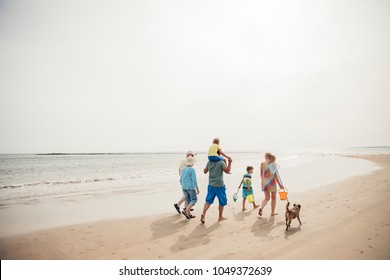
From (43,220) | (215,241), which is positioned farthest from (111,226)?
(215,241)

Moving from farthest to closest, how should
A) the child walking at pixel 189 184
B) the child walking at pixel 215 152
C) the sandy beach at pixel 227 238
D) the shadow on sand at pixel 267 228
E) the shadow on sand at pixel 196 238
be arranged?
the child walking at pixel 189 184 < the child walking at pixel 215 152 < the shadow on sand at pixel 267 228 < the shadow on sand at pixel 196 238 < the sandy beach at pixel 227 238

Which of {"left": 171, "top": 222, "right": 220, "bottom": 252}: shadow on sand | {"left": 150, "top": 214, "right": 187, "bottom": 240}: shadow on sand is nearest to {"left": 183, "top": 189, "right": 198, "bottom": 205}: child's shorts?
{"left": 150, "top": 214, "right": 187, "bottom": 240}: shadow on sand

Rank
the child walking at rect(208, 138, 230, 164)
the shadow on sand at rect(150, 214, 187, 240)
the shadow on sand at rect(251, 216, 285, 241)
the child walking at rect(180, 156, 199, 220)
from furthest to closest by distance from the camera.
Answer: the child walking at rect(180, 156, 199, 220), the child walking at rect(208, 138, 230, 164), the shadow on sand at rect(150, 214, 187, 240), the shadow on sand at rect(251, 216, 285, 241)

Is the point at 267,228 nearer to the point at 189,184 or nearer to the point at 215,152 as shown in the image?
the point at 215,152

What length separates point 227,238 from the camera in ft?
17.9

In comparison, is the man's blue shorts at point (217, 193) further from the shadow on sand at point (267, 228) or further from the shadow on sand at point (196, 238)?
the shadow on sand at point (267, 228)

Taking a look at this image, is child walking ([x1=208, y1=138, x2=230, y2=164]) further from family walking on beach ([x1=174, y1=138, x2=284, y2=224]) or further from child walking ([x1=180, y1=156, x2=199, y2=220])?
child walking ([x1=180, y1=156, x2=199, y2=220])

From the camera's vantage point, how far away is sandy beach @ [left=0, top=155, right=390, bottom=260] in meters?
4.52

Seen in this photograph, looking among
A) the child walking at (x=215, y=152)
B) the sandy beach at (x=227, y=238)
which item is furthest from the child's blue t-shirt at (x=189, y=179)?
the sandy beach at (x=227, y=238)

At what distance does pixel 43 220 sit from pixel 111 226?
3.01 metres

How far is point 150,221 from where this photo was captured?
7520 mm

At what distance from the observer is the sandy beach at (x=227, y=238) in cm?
452

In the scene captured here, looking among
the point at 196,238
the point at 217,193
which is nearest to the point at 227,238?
the point at 196,238

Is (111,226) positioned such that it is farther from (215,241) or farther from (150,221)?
(215,241)
